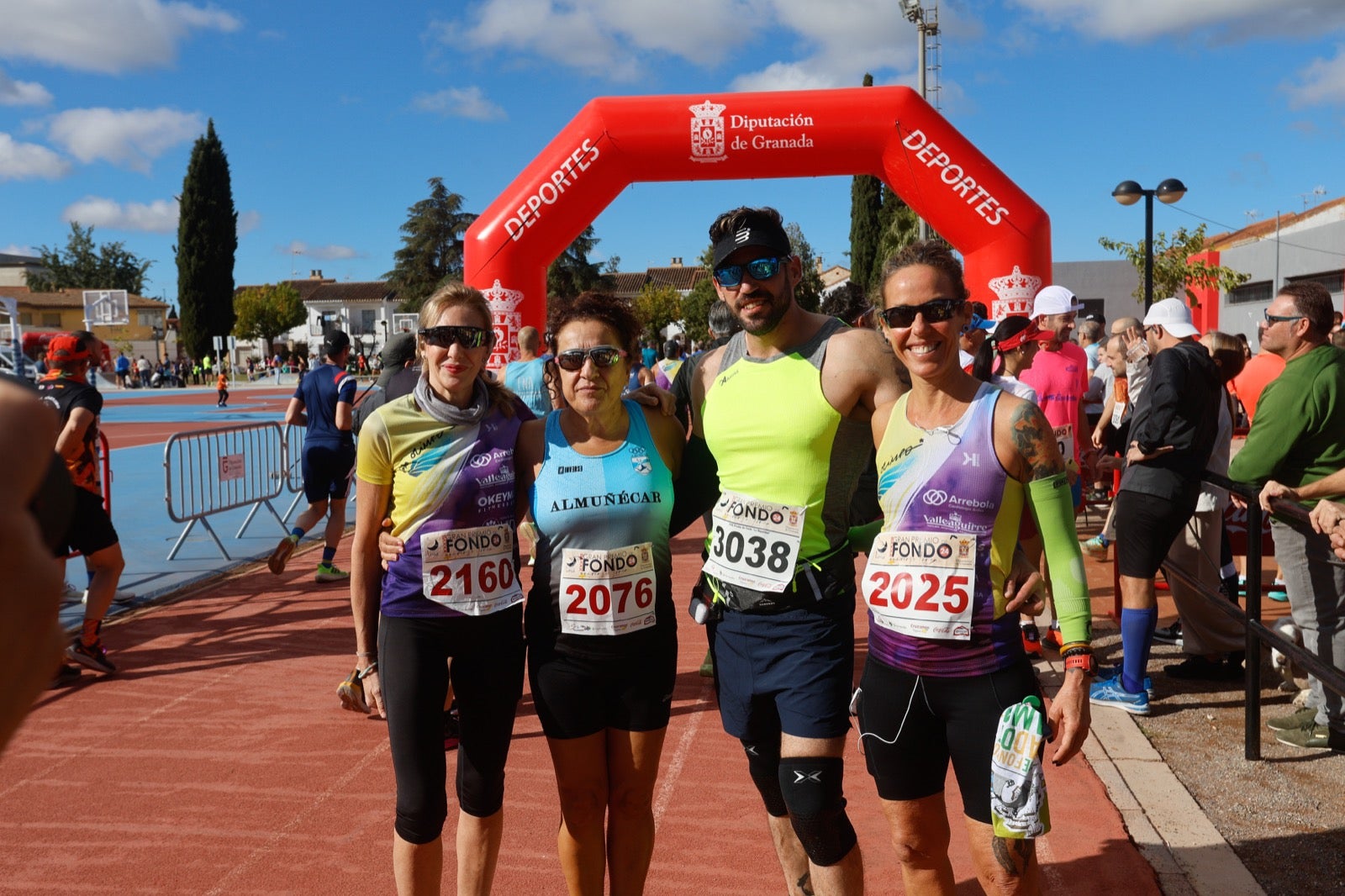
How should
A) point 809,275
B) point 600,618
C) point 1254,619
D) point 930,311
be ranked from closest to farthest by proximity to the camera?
1. point 930,311
2. point 600,618
3. point 1254,619
4. point 809,275

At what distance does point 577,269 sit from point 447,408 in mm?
57409

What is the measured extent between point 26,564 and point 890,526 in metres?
2.07

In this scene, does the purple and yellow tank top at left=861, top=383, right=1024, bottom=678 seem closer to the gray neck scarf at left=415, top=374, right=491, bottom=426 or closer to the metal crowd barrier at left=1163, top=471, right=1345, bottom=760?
the gray neck scarf at left=415, top=374, right=491, bottom=426

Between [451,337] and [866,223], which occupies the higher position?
[866,223]

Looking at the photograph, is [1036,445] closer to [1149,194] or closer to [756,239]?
[756,239]

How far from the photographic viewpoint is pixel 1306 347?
4699 mm

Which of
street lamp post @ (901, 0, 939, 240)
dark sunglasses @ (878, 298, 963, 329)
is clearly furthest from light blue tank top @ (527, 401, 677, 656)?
street lamp post @ (901, 0, 939, 240)

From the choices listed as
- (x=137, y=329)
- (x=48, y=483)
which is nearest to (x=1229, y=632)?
(x=48, y=483)

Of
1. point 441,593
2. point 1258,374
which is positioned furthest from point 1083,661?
point 1258,374

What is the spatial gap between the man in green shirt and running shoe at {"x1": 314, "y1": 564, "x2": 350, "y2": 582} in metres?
6.96

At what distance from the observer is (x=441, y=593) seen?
296cm

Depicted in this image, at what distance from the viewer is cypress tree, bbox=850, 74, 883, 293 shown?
3775 cm

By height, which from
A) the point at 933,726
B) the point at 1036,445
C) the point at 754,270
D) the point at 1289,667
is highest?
the point at 754,270

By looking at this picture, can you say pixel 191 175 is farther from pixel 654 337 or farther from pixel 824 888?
pixel 824 888
